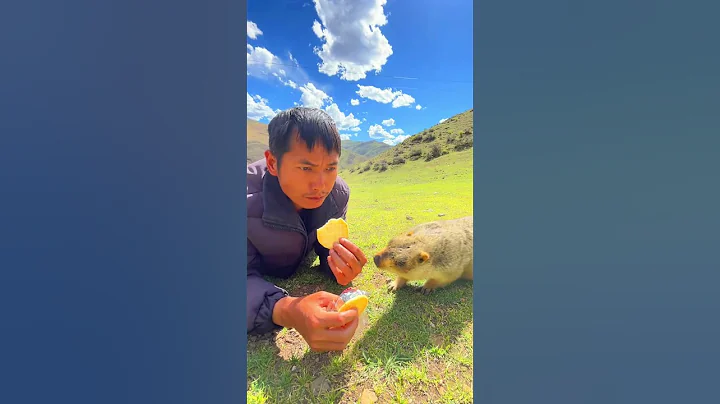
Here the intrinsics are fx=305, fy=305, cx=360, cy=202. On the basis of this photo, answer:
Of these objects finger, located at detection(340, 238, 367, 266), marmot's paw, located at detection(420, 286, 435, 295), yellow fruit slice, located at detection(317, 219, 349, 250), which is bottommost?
marmot's paw, located at detection(420, 286, 435, 295)

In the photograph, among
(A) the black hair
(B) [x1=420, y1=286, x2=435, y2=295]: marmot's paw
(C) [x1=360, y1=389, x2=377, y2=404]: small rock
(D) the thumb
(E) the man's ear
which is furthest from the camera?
(B) [x1=420, y1=286, x2=435, y2=295]: marmot's paw

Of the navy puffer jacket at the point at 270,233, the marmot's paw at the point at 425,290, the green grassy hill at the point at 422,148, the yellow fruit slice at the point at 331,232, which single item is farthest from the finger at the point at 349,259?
the green grassy hill at the point at 422,148

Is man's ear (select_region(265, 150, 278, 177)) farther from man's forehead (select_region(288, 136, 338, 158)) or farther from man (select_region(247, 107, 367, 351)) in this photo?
man's forehead (select_region(288, 136, 338, 158))

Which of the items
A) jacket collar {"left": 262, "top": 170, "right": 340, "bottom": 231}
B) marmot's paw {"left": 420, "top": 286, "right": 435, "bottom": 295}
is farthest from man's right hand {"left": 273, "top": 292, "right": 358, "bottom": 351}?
marmot's paw {"left": 420, "top": 286, "right": 435, "bottom": 295}

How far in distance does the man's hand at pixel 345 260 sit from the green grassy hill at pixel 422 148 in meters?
0.54

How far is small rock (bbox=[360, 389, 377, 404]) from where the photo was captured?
1.02 metres

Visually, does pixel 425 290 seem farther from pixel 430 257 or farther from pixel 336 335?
pixel 336 335

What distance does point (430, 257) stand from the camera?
173 centimetres

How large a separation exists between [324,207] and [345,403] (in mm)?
1072

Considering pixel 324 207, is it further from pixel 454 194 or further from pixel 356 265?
pixel 454 194

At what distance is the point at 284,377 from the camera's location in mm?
1091

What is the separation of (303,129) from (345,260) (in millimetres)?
672

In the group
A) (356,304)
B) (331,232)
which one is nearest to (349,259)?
(331,232)

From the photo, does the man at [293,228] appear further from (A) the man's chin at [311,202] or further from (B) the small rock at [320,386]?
(B) the small rock at [320,386]
